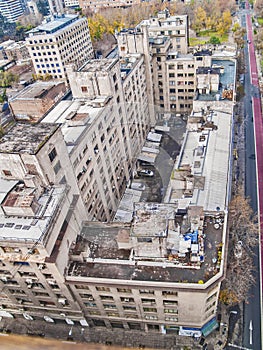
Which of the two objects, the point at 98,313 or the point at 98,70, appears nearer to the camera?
the point at 98,313

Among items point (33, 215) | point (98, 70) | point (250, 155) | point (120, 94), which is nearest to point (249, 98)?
point (250, 155)

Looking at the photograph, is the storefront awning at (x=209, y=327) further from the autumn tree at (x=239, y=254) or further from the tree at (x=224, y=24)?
the tree at (x=224, y=24)

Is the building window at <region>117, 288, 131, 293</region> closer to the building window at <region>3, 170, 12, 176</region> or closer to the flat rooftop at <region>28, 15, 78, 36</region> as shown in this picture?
the building window at <region>3, 170, 12, 176</region>

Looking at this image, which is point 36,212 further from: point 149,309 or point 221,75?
point 221,75

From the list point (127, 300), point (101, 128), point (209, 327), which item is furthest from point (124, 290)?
point (101, 128)

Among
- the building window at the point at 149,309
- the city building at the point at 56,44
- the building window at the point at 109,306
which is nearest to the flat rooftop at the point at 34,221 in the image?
the building window at the point at 109,306

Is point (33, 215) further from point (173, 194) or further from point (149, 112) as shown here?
point (149, 112)

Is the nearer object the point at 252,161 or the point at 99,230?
the point at 99,230
